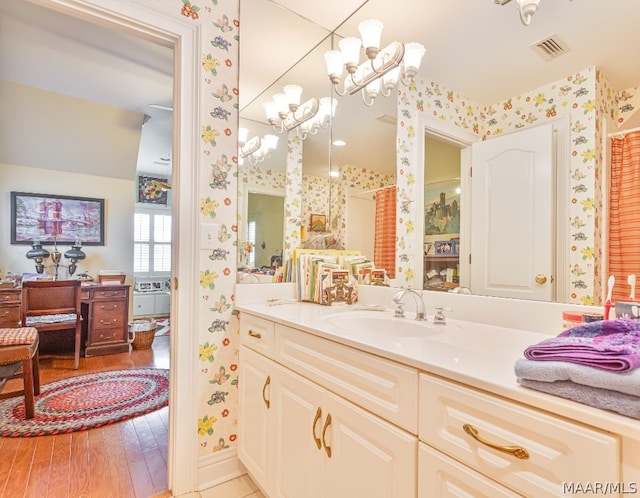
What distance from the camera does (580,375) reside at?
54 cm

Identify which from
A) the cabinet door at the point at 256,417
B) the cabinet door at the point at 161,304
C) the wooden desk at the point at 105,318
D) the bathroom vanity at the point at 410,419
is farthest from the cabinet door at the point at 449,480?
the cabinet door at the point at 161,304

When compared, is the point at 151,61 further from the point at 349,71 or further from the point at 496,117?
the point at 496,117

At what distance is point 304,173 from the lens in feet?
6.76

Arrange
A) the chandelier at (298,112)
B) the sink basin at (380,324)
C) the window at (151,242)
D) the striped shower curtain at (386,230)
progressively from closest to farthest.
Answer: the sink basin at (380,324) < the striped shower curtain at (386,230) < the chandelier at (298,112) < the window at (151,242)

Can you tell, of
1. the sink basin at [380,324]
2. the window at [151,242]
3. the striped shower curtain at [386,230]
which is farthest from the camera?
the window at [151,242]

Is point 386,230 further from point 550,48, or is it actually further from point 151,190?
point 151,190

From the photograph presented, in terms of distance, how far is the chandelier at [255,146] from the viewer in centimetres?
172

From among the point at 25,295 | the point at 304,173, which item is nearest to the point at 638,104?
the point at 304,173

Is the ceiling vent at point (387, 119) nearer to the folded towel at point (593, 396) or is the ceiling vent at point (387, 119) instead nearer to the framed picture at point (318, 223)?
the framed picture at point (318, 223)

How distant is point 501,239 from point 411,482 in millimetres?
849

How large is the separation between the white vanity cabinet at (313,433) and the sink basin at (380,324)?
252mm

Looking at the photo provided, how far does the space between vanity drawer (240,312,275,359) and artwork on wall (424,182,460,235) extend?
0.80 m

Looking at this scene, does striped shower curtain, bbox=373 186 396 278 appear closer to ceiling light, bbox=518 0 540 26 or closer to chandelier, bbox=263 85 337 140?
chandelier, bbox=263 85 337 140

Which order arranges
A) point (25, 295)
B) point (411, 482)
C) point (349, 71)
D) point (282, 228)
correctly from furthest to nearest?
1. point (25, 295)
2. point (282, 228)
3. point (349, 71)
4. point (411, 482)
